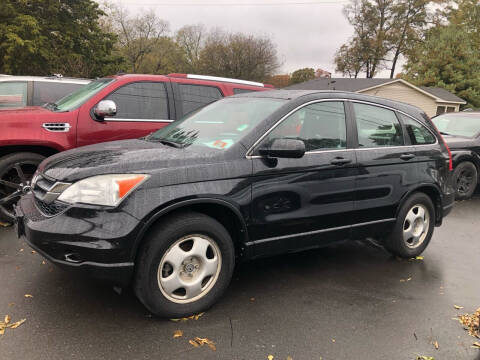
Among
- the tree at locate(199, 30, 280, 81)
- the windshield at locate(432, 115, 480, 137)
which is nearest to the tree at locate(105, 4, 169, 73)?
the tree at locate(199, 30, 280, 81)

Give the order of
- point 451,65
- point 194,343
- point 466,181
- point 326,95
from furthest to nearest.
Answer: point 451,65
point 466,181
point 326,95
point 194,343

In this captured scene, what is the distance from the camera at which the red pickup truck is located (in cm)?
442

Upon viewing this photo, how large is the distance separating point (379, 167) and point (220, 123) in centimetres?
163

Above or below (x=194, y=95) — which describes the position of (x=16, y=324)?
below

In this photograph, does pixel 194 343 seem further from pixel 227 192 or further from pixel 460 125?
pixel 460 125

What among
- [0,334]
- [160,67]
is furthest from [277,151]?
[160,67]

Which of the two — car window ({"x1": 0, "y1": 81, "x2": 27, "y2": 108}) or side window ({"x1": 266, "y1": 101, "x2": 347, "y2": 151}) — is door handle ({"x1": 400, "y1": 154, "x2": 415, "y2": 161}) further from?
car window ({"x1": 0, "y1": 81, "x2": 27, "y2": 108})

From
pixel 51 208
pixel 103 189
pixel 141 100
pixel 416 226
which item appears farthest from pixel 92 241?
pixel 416 226

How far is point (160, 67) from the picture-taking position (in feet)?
157

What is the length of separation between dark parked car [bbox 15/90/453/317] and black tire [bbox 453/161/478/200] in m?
3.96

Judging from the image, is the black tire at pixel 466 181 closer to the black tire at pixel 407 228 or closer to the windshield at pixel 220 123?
the black tire at pixel 407 228

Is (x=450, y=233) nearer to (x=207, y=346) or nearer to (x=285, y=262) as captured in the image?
(x=285, y=262)

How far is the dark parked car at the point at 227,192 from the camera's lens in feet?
8.52

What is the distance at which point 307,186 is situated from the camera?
10.8ft
